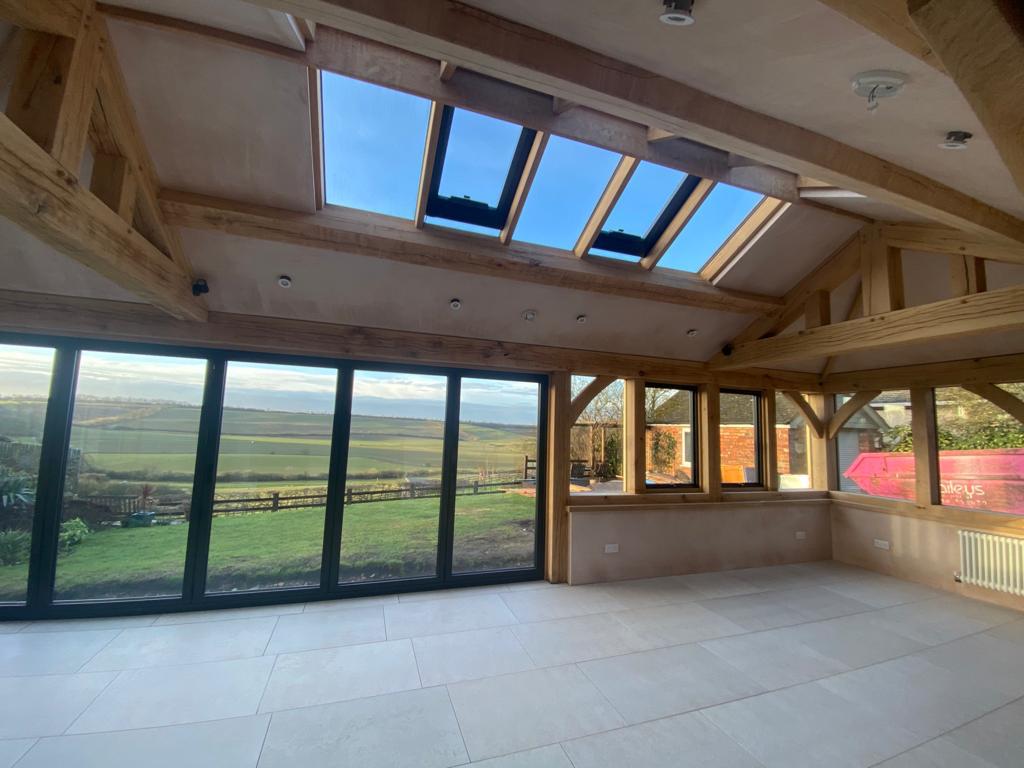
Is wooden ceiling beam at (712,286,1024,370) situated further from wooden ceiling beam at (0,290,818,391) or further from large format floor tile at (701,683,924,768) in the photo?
large format floor tile at (701,683,924,768)

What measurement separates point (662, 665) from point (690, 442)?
306 centimetres

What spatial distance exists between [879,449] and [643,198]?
15.6 ft

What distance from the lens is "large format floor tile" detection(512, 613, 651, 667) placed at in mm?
3229

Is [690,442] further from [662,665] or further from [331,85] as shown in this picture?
[331,85]

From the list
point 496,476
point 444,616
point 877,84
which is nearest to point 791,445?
point 496,476

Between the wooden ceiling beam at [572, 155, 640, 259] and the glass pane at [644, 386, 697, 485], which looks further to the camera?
the glass pane at [644, 386, 697, 485]

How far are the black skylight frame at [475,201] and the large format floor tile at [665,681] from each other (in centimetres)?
334

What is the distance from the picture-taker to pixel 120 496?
12.3ft

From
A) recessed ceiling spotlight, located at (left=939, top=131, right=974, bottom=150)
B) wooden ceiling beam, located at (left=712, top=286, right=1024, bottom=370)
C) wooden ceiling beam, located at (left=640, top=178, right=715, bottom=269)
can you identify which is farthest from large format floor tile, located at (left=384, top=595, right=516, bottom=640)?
recessed ceiling spotlight, located at (left=939, top=131, right=974, bottom=150)

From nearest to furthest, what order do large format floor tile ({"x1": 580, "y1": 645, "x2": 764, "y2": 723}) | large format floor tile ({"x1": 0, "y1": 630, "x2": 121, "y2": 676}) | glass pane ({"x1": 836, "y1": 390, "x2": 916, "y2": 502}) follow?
large format floor tile ({"x1": 580, "y1": 645, "x2": 764, "y2": 723}), large format floor tile ({"x1": 0, "y1": 630, "x2": 121, "y2": 676}), glass pane ({"x1": 836, "y1": 390, "x2": 916, "y2": 502})

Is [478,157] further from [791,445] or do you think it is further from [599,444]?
[791,445]

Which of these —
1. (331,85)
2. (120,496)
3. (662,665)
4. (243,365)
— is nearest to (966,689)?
(662,665)

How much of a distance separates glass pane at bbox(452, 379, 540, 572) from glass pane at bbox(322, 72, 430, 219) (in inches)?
81.1

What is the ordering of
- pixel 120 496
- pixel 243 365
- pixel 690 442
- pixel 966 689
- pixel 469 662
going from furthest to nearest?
pixel 690 442
pixel 243 365
pixel 120 496
pixel 469 662
pixel 966 689
